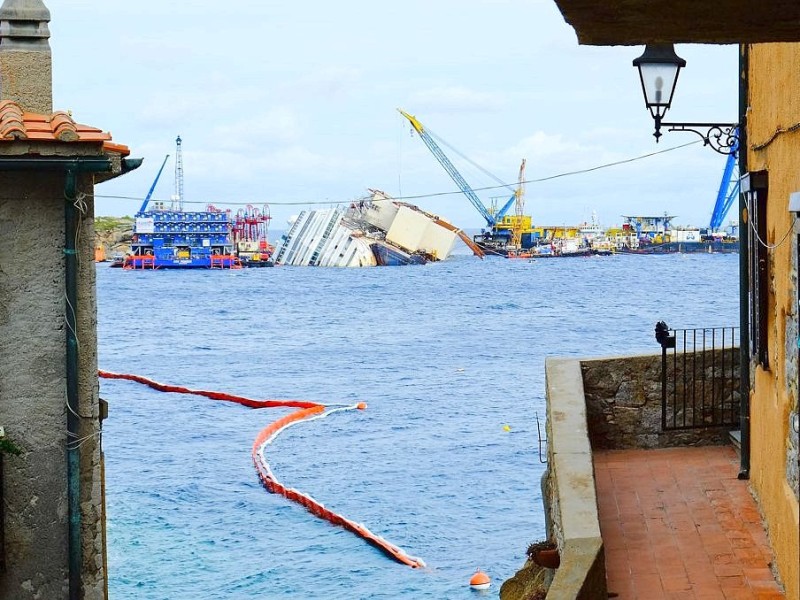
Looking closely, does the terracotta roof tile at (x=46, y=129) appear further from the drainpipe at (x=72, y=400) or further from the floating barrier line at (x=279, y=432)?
the floating barrier line at (x=279, y=432)

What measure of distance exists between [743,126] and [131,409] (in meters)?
34.1

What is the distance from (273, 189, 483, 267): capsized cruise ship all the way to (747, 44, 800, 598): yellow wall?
465ft

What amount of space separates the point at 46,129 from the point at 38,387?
1.82m

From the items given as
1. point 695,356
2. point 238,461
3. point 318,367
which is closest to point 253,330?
point 318,367

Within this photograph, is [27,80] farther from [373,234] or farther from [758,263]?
[373,234]

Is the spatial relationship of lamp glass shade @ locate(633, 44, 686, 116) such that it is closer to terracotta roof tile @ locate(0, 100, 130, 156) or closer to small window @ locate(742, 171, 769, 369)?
small window @ locate(742, 171, 769, 369)

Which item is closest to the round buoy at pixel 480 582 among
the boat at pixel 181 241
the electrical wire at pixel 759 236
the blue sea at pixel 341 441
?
the blue sea at pixel 341 441

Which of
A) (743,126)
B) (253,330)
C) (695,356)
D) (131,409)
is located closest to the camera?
(743,126)

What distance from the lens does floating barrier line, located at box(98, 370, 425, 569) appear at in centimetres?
2332

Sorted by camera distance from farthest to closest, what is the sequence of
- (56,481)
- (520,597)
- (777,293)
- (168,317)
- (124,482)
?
1. (168,317)
2. (124,482)
3. (520,597)
4. (777,293)
5. (56,481)

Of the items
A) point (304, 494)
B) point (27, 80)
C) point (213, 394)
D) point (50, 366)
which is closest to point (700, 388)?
point (50, 366)

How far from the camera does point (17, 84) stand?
28.5ft

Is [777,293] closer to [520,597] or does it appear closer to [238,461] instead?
[520,597]

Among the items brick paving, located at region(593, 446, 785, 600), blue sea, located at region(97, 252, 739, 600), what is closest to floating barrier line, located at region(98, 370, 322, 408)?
blue sea, located at region(97, 252, 739, 600)
